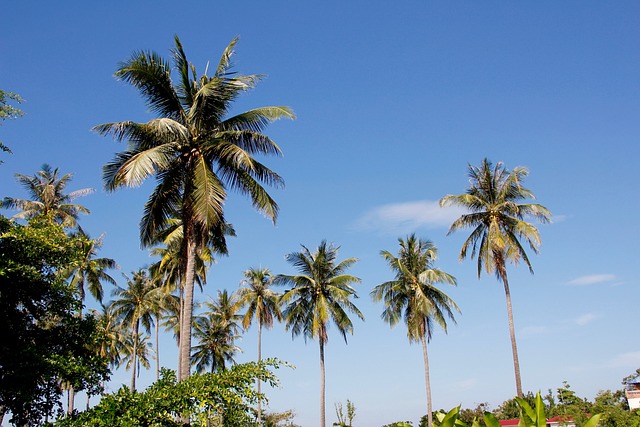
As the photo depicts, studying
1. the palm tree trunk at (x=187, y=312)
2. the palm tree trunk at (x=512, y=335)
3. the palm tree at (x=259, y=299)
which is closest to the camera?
the palm tree trunk at (x=187, y=312)

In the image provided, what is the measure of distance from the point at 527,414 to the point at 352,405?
25145 millimetres

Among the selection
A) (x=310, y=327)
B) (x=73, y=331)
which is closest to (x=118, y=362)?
(x=310, y=327)

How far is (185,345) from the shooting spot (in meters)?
14.6

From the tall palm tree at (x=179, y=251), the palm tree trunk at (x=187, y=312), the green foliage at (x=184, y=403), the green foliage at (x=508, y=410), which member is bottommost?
the green foliage at (x=508, y=410)

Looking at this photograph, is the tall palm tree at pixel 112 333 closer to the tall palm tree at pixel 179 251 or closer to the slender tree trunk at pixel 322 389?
the tall palm tree at pixel 179 251

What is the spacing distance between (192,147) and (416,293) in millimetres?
22024

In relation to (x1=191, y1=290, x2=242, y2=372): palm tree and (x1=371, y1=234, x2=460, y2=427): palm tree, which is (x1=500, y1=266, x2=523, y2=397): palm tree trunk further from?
(x1=191, y1=290, x2=242, y2=372): palm tree

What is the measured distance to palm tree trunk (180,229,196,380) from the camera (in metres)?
14.3

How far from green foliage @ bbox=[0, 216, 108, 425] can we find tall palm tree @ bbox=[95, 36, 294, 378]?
2612mm

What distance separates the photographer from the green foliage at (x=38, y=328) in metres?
12.6

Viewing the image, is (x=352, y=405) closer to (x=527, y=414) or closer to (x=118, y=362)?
(x=527, y=414)

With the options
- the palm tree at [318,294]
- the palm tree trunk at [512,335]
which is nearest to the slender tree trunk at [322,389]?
the palm tree at [318,294]

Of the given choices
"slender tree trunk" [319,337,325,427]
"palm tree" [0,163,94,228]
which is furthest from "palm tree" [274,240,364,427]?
"palm tree" [0,163,94,228]

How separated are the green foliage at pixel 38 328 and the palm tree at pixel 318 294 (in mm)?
19462
